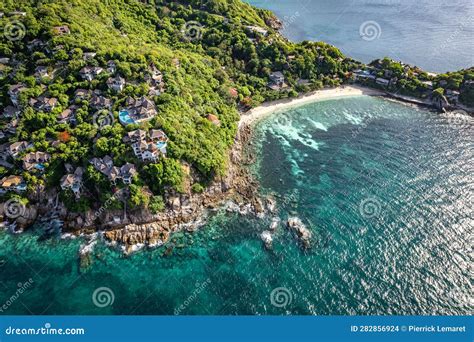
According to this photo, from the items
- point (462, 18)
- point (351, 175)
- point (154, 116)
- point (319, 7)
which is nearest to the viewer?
point (154, 116)

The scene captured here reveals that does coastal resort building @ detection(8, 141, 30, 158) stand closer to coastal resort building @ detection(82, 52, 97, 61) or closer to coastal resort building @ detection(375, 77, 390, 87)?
coastal resort building @ detection(82, 52, 97, 61)

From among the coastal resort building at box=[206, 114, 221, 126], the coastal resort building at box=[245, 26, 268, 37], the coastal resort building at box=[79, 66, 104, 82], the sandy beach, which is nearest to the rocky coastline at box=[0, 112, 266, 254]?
the coastal resort building at box=[206, 114, 221, 126]

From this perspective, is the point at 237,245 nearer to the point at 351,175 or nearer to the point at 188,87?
the point at 351,175

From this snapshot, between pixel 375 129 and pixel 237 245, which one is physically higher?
pixel 375 129

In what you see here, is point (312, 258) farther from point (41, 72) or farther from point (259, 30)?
point (259, 30)

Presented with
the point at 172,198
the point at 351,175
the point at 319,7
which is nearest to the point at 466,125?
the point at 351,175

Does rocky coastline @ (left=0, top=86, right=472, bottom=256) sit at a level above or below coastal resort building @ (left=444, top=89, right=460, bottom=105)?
below
